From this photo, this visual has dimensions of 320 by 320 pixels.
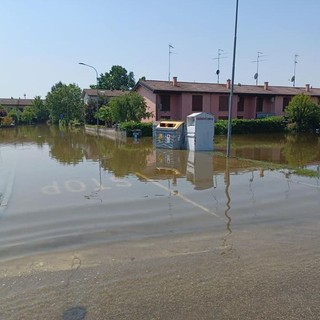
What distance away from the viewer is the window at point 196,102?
4103cm

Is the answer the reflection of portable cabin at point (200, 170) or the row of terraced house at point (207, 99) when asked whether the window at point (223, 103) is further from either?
the reflection of portable cabin at point (200, 170)

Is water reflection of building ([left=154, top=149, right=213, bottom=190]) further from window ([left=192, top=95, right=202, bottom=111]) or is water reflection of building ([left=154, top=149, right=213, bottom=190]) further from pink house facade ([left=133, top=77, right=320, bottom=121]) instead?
window ([left=192, top=95, right=202, bottom=111])

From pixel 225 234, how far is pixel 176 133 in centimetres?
1465

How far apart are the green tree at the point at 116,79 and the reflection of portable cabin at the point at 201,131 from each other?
85.8m

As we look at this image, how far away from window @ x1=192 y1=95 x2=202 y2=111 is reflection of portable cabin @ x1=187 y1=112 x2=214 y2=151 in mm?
21113

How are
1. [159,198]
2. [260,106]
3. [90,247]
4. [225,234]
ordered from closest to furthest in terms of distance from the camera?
1. [90,247]
2. [225,234]
3. [159,198]
4. [260,106]

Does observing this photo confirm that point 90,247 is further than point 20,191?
No

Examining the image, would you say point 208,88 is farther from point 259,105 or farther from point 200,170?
point 200,170

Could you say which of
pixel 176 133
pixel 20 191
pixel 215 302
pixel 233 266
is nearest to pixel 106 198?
pixel 20 191

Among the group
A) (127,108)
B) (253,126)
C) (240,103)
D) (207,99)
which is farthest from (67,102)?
(253,126)

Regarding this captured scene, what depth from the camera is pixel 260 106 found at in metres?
45.3

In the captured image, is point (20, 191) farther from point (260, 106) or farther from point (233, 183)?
point (260, 106)

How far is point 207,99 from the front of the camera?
41.4 meters

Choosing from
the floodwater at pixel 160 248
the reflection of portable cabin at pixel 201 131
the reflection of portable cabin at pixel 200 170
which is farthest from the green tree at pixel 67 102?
the floodwater at pixel 160 248
